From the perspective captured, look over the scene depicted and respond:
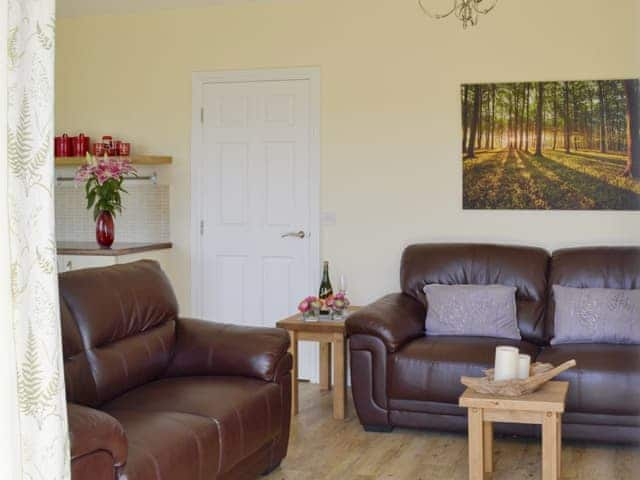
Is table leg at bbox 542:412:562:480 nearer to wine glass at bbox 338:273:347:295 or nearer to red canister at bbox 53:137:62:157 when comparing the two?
wine glass at bbox 338:273:347:295

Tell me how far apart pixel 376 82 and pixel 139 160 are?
66.7 inches

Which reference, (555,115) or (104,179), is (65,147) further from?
(555,115)

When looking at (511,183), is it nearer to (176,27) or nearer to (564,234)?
(564,234)

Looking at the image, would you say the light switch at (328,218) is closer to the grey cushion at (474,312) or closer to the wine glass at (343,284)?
the wine glass at (343,284)

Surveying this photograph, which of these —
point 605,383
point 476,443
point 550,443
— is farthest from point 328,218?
point 550,443

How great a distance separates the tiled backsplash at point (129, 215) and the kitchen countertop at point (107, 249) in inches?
4.7

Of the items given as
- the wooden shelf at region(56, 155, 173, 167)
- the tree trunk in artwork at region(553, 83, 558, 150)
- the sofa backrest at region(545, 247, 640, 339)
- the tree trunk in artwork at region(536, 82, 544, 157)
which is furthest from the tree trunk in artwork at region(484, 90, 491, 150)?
the wooden shelf at region(56, 155, 173, 167)

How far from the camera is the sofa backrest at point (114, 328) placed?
348 centimetres

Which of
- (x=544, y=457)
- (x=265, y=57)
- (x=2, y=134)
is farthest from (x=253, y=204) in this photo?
(x=2, y=134)

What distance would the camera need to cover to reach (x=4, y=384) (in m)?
2.03

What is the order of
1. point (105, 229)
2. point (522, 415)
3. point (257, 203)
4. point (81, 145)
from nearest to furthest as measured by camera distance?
point (522, 415)
point (105, 229)
point (257, 203)
point (81, 145)

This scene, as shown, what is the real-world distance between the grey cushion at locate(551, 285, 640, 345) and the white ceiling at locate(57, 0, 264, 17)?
9.86 ft

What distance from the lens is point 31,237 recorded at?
215 cm

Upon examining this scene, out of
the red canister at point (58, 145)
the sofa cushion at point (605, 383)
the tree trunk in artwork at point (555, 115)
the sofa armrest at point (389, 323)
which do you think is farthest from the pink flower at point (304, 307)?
the red canister at point (58, 145)
